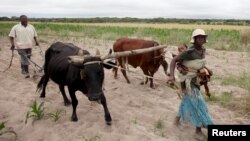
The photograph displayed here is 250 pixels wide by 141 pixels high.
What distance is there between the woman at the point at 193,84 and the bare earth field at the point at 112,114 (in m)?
0.44

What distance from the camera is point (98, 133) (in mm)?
6594

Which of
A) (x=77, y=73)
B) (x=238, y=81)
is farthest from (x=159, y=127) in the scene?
(x=238, y=81)

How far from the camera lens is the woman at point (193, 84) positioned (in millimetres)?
6441

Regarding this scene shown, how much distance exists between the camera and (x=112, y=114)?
762 cm

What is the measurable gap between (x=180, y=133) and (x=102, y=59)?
1.95 m

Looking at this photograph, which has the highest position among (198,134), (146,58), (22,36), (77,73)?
(22,36)

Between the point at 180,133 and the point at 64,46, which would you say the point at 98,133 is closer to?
the point at 180,133

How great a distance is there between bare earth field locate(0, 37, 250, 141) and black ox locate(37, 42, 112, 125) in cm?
37

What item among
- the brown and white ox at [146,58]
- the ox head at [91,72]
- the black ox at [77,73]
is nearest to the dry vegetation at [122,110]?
the black ox at [77,73]

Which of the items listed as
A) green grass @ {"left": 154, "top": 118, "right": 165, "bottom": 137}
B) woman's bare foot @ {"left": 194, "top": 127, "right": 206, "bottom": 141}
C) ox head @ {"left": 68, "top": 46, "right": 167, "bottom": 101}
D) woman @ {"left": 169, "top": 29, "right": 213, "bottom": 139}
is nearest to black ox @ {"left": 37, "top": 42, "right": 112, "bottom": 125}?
ox head @ {"left": 68, "top": 46, "right": 167, "bottom": 101}

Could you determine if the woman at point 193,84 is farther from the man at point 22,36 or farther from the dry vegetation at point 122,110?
the man at point 22,36

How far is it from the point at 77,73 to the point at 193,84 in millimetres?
2062

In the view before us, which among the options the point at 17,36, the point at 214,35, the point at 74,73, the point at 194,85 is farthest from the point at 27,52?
the point at 214,35

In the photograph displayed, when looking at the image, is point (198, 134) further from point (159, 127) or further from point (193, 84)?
point (193, 84)
